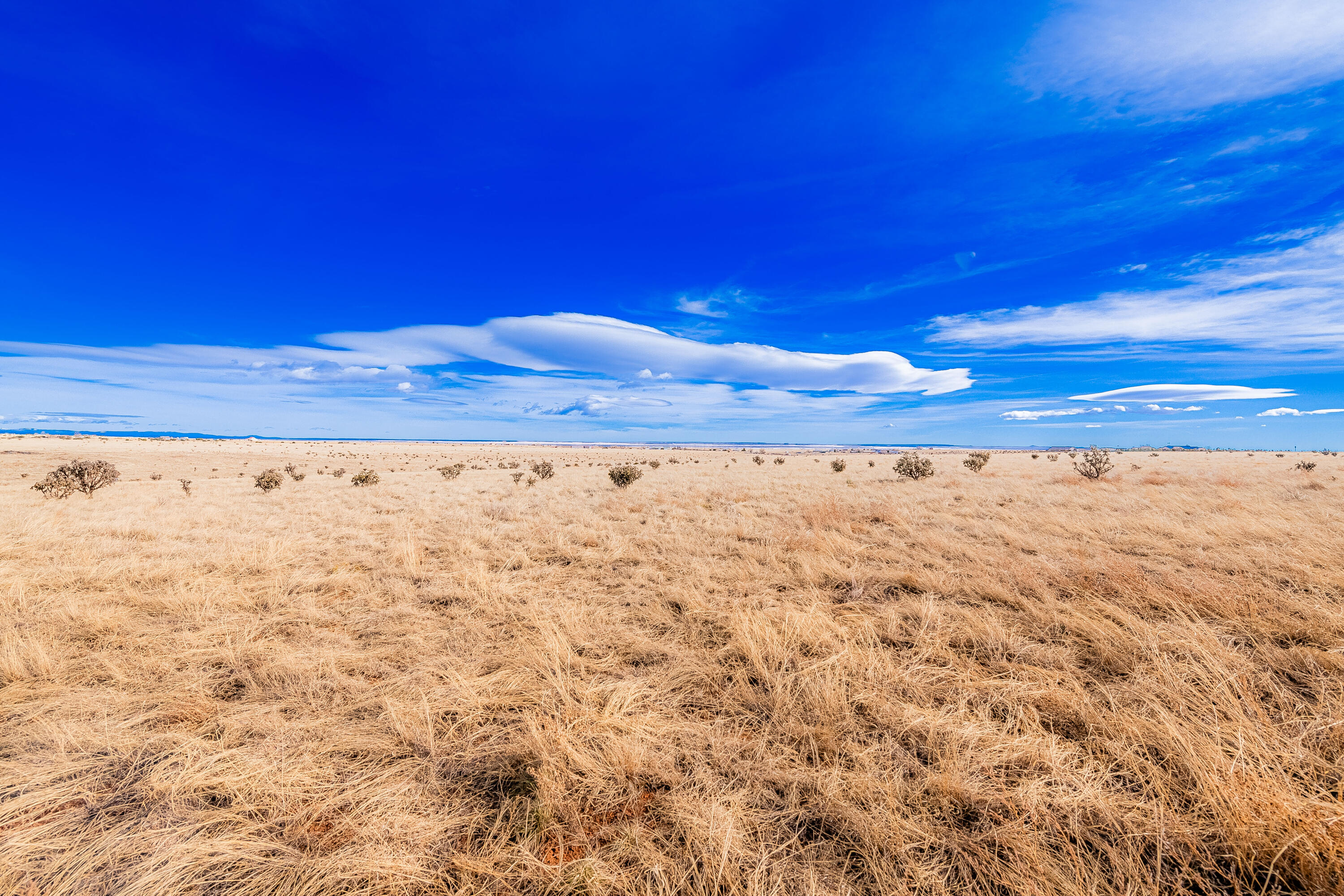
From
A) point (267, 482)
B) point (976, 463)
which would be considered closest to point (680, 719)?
point (267, 482)

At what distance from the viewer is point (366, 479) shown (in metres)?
20.7

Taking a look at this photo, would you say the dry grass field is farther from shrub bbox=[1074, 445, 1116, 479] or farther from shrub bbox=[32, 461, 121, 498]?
shrub bbox=[1074, 445, 1116, 479]

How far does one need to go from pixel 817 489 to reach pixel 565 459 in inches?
1691

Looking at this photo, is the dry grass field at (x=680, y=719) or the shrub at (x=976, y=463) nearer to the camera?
the dry grass field at (x=680, y=719)

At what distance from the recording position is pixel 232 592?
6258 millimetres

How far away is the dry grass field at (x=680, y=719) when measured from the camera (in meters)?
2.39

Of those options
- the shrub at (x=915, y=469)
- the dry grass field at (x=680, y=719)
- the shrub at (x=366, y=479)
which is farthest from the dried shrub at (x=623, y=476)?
the shrub at (x=915, y=469)

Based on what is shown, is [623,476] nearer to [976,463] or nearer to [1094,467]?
[976,463]

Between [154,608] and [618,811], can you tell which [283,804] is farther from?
[154,608]

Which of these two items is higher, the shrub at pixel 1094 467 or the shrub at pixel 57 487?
the shrub at pixel 57 487

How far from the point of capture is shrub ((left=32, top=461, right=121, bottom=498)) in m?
14.5

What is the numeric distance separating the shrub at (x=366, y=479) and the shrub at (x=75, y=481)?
278 inches

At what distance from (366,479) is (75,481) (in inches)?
311

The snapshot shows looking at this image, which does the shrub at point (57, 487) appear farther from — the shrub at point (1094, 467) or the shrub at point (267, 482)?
the shrub at point (1094, 467)
